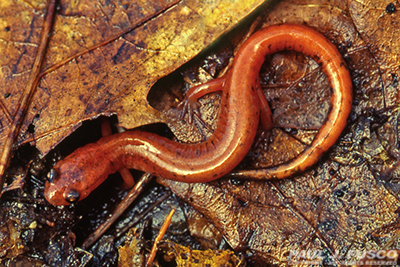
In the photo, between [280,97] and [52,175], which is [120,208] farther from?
[280,97]

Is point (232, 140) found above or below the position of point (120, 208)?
above

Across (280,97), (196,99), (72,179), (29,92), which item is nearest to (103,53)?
(29,92)

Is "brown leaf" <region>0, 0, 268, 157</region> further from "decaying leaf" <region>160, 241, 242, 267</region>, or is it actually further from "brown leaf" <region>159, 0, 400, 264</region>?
"decaying leaf" <region>160, 241, 242, 267</region>

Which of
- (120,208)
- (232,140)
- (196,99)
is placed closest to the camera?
(232,140)

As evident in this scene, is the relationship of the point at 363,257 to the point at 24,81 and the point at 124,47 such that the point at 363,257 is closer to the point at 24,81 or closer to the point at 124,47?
the point at 124,47

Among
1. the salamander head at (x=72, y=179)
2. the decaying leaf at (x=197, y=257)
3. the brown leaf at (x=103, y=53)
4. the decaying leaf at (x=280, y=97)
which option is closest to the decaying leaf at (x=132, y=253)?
the decaying leaf at (x=197, y=257)

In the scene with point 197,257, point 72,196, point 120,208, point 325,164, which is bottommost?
point 197,257

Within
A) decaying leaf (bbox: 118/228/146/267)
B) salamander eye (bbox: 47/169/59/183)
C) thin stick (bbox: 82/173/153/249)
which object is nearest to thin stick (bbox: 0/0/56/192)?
salamander eye (bbox: 47/169/59/183)

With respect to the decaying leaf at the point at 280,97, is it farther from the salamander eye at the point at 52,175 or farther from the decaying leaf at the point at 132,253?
the decaying leaf at the point at 132,253
